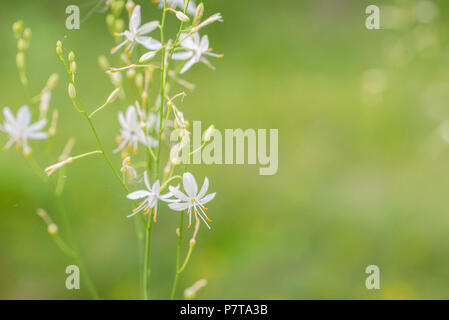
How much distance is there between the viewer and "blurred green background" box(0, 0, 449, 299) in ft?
6.61

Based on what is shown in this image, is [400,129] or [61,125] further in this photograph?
[400,129]

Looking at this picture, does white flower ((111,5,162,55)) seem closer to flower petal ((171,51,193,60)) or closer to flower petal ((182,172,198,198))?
flower petal ((171,51,193,60))

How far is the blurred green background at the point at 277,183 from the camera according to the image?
2.02 m

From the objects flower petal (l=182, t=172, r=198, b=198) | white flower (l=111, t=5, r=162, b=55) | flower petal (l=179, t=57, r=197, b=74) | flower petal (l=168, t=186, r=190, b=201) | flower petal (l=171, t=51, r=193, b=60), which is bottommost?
flower petal (l=168, t=186, r=190, b=201)

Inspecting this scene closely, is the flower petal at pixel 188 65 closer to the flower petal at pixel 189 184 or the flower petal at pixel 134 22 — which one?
the flower petal at pixel 134 22

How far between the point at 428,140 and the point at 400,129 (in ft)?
0.86

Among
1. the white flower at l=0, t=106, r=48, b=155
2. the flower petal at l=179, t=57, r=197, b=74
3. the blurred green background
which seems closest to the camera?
the flower petal at l=179, t=57, r=197, b=74

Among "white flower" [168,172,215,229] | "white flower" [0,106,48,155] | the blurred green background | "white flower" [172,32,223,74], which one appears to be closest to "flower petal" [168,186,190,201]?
"white flower" [168,172,215,229]

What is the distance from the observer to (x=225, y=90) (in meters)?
3.83

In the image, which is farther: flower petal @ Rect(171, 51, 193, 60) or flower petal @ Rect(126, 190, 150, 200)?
flower petal @ Rect(171, 51, 193, 60)

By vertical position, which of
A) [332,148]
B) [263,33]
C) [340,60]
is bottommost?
[332,148]
